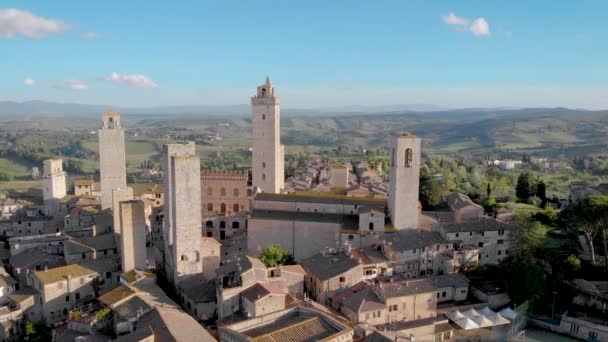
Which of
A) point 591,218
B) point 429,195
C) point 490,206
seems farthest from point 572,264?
point 429,195

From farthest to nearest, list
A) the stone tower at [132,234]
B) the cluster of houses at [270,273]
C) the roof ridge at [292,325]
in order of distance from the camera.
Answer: the stone tower at [132,234], the cluster of houses at [270,273], the roof ridge at [292,325]

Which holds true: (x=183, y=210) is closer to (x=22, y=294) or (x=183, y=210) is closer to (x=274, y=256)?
(x=274, y=256)

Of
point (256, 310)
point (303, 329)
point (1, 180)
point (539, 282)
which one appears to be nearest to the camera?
point (303, 329)

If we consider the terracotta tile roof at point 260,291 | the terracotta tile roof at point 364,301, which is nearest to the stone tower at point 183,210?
the terracotta tile roof at point 260,291

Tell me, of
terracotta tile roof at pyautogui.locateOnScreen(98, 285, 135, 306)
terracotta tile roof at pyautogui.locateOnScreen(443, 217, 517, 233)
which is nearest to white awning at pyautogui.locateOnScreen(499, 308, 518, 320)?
terracotta tile roof at pyautogui.locateOnScreen(443, 217, 517, 233)

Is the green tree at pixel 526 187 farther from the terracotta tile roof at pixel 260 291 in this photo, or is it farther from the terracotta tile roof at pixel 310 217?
the terracotta tile roof at pixel 260 291

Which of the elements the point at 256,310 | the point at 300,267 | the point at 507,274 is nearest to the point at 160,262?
the point at 300,267

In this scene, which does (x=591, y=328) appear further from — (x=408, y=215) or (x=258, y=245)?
(x=258, y=245)
